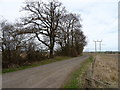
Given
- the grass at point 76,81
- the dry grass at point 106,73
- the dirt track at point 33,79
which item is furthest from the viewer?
the dry grass at point 106,73

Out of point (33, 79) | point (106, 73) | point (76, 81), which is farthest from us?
point (106, 73)

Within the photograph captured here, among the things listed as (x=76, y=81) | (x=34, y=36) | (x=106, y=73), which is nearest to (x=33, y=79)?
(x=76, y=81)

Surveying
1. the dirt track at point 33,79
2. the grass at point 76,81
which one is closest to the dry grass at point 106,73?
the grass at point 76,81

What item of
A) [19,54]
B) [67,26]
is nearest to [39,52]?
[19,54]

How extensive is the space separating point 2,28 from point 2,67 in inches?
170

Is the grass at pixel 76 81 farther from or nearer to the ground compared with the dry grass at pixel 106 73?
farther from the ground

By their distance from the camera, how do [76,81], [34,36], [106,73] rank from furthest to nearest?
1. [34,36]
2. [106,73]
3. [76,81]

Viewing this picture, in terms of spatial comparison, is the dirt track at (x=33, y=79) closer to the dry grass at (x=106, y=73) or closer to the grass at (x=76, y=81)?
the grass at (x=76, y=81)

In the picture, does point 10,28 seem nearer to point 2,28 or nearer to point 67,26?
point 2,28

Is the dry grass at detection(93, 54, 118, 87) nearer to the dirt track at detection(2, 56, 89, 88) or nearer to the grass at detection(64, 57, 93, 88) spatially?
the grass at detection(64, 57, 93, 88)

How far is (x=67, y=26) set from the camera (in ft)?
147

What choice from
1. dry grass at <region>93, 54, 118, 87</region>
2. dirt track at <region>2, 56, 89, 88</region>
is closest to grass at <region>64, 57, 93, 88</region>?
dirt track at <region>2, 56, 89, 88</region>

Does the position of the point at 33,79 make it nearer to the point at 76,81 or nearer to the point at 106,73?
the point at 76,81

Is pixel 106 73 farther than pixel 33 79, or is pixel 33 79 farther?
pixel 106 73
